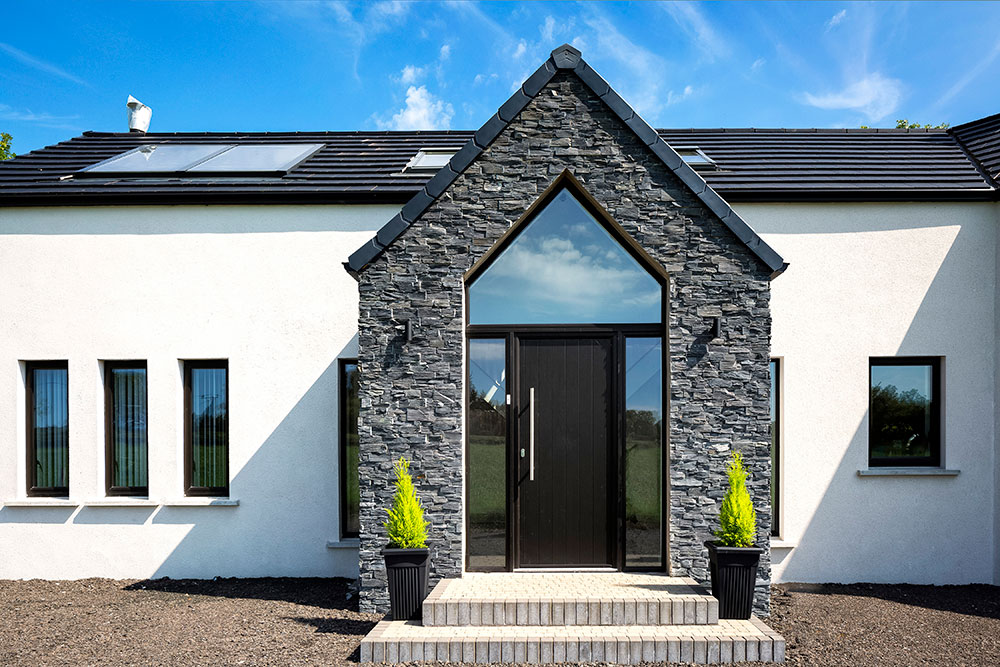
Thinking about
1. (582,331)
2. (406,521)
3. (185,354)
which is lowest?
(406,521)

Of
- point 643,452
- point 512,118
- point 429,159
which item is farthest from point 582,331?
point 429,159

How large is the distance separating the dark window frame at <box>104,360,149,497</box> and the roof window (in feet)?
29.6

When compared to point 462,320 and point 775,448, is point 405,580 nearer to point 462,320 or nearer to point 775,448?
point 462,320

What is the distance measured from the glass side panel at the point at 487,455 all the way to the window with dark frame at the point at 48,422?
20.6 ft

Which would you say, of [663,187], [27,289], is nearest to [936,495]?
[663,187]

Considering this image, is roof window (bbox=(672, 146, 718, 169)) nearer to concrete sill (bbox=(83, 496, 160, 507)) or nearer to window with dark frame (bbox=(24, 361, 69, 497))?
concrete sill (bbox=(83, 496, 160, 507))

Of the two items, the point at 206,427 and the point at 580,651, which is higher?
the point at 206,427

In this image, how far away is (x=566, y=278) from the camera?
7258mm

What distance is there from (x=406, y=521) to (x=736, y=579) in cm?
349

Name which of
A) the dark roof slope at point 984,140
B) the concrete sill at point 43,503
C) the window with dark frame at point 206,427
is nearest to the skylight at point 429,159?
the window with dark frame at point 206,427

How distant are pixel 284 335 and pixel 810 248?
7672mm

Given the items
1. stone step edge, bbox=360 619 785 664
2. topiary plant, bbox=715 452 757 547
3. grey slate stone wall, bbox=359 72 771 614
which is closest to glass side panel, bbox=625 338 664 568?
grey slate stone wall, bbox=359 72 771 614

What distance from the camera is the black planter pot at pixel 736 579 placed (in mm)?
6191

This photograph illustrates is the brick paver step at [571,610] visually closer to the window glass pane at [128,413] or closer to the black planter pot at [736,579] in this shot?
the black planter pot at [736,579]
